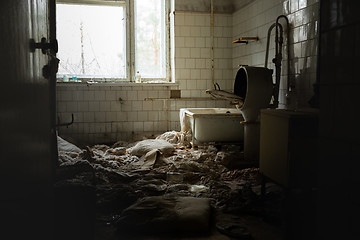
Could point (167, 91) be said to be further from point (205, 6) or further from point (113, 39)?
point (205, 6)

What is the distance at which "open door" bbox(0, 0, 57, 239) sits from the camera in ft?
3.97

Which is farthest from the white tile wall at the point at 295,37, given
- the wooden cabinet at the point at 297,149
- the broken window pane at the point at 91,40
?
the broken window pane at the point at 91,40

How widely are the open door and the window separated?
3.81 m

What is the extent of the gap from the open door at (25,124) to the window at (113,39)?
3.81 metres

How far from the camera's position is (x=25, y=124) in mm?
1536

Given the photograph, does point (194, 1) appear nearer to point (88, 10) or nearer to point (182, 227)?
point (88, 10)

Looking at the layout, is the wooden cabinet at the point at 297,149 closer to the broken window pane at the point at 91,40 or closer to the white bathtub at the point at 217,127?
the white bathtub at the point at 217,127

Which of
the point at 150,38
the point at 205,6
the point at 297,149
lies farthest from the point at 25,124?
the point at 205,6

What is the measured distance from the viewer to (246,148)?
13.3ft

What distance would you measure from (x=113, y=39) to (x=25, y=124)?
186 inches

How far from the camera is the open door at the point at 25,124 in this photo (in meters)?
1.21

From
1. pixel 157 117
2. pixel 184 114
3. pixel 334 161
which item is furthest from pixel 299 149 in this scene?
pixel 157 117

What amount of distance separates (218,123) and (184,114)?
0.74 m

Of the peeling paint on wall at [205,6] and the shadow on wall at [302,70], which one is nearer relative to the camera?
the shadow on wall at [302,70]
